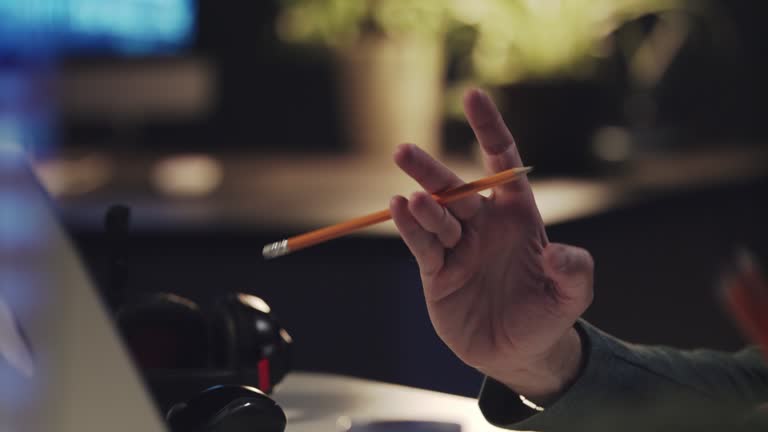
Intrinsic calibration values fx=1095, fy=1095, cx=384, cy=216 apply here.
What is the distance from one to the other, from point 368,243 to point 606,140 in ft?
2.65

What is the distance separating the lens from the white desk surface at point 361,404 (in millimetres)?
737

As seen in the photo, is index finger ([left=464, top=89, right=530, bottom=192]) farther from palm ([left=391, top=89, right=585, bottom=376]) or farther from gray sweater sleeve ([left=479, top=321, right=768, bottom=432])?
gray sweater sleeve ([left=479, top=321, right=768, bottom=432])

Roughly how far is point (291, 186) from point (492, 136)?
1.33 meters

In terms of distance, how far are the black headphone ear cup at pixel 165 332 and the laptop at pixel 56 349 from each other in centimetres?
30

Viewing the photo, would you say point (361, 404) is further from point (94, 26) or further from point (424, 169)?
point (94, 26)

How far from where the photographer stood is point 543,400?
0.75m

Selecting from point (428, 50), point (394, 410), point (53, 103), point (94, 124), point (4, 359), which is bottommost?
point (94, 124)

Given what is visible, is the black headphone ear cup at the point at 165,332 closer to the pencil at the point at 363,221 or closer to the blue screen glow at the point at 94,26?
the pencil at the point at 363,221

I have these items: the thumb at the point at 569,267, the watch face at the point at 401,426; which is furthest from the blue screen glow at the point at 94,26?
the thumb at the point at 569,267

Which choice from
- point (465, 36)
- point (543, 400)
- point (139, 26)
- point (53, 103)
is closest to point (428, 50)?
point (465, 36)

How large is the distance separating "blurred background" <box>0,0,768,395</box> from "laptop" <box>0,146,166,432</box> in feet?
1.39

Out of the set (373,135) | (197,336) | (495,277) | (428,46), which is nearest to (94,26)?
(373,135)

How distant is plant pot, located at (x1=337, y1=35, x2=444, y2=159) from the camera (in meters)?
2.18

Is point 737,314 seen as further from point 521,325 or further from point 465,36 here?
point 465,36
